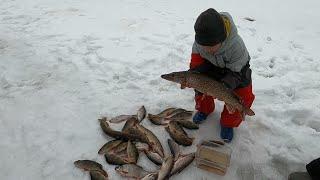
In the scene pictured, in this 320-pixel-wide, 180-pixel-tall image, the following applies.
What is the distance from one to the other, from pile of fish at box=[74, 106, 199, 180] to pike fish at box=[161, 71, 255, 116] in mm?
676

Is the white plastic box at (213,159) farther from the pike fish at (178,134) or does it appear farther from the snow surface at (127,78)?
the pike fish at (178,134)

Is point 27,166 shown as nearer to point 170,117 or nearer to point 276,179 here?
point 170,117

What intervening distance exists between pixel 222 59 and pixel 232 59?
92 mm

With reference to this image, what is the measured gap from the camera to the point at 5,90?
4613 mm

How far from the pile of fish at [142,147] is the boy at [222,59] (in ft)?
0.94

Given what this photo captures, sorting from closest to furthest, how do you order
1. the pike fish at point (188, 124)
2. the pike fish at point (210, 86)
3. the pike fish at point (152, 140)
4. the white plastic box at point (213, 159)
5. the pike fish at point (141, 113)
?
1. the pike fish at point (210, 86)
2. the white plastic box at point (213, 159)
3. the pike fish at point (152, 140)
4. the pike fish at point (188, 124)
5. the pike fish at point (141, 113)

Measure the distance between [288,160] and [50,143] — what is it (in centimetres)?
243

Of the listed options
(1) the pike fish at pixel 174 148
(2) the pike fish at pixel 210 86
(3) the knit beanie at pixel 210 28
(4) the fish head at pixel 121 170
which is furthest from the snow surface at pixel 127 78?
(3) the knit beanie at pixel 210 28

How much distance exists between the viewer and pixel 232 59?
336 centimetres

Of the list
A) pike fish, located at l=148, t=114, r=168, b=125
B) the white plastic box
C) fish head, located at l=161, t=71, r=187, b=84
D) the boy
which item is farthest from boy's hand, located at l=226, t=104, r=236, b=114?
pike fish, located at l=148, t=114, r=168, b=125

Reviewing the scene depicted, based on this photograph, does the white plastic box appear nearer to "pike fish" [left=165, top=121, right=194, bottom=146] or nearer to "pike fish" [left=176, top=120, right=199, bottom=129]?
"pike fish" [left=165, top=121, right=194, bottom=146]

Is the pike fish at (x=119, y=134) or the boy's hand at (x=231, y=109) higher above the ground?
the boy's hand at (x=231, y=109)

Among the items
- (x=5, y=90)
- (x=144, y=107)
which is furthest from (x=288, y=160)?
(x=5, y=90)

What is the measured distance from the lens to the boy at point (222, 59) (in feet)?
9.93
